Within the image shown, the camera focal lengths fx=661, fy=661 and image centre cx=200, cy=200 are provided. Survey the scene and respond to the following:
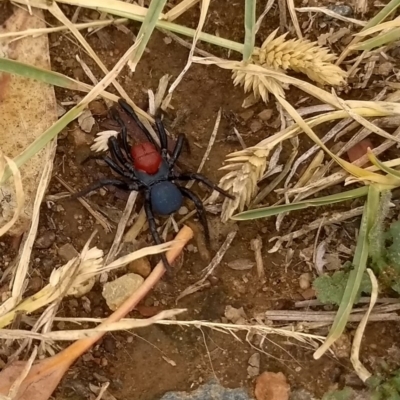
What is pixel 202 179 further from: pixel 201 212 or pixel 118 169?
pixel 118 169

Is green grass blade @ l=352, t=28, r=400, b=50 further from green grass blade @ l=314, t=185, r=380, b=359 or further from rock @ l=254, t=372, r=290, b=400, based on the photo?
rock @ l=254, t=372, r=290, b=400

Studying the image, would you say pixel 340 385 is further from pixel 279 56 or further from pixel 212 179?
pixel 279 56

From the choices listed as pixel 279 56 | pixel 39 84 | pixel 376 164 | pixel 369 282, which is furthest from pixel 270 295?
pixel 39 84

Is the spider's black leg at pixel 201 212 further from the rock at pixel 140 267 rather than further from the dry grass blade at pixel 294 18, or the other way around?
the dry grass blade at pixel 294 18

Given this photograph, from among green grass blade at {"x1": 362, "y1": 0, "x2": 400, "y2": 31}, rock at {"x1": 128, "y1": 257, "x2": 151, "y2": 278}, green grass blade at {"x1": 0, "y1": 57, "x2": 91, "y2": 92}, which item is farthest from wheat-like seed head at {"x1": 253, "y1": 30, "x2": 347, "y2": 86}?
rock at {"x1": 128, "y1": 257, "x2": 151, "y2": 278}

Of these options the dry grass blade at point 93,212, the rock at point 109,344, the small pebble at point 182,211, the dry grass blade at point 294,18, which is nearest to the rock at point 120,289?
the rock at point 109,344
